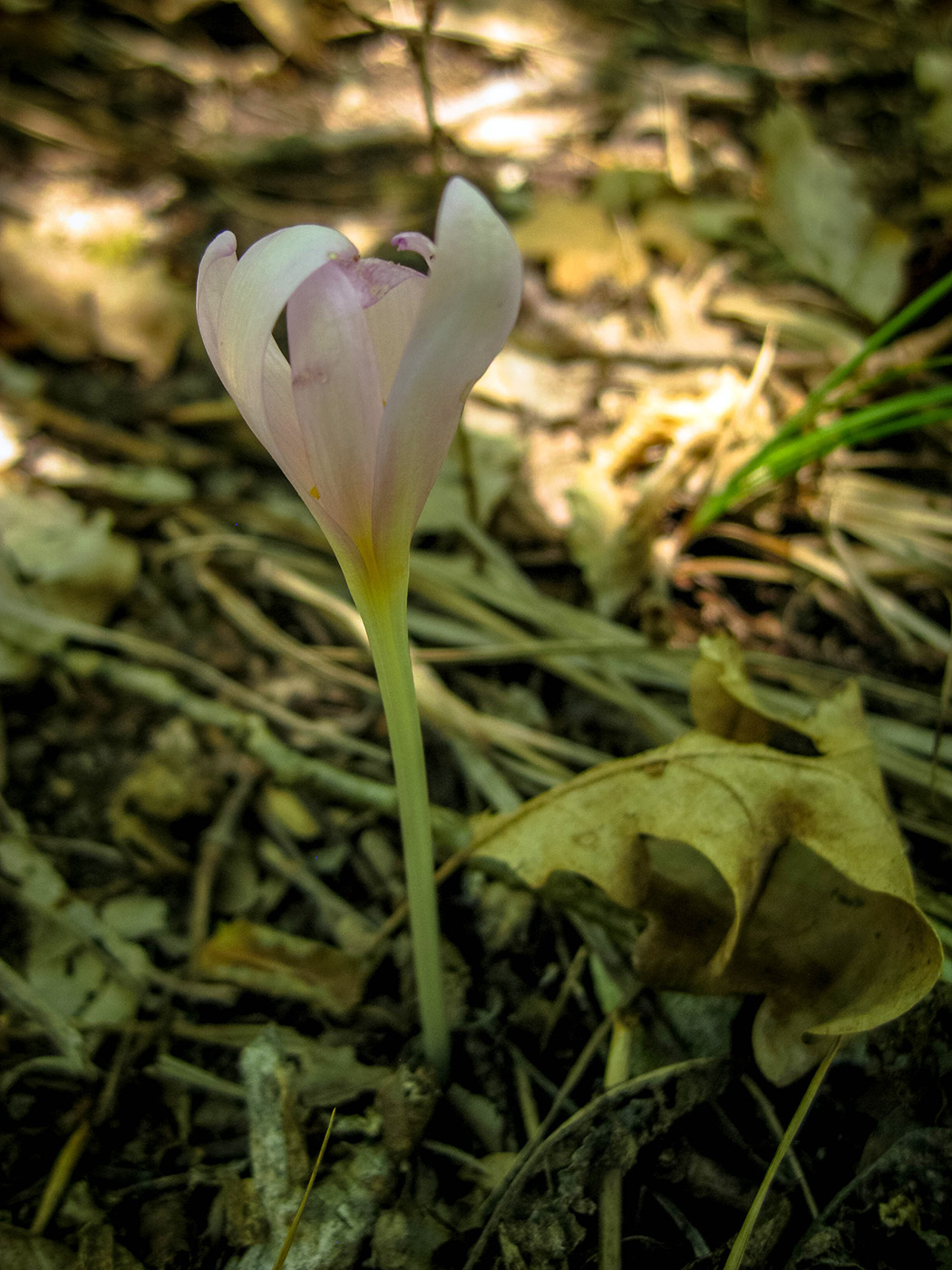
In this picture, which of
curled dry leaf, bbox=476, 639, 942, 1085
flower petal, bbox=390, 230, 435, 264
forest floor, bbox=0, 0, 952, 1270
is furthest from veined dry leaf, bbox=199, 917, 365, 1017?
flower petal, bbox=390, 230, 435, 264

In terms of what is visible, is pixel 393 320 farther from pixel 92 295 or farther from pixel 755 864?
pixel 92 295

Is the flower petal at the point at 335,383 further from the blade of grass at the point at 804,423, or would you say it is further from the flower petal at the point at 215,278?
the blade of grass at the point at 804,423

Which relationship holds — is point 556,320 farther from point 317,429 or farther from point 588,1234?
point 588,1234

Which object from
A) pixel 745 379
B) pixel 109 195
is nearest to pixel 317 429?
pixel 745 379

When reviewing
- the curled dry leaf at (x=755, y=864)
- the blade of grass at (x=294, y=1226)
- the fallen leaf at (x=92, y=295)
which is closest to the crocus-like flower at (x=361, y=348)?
the curled dry leaf at (x=755, y=864)

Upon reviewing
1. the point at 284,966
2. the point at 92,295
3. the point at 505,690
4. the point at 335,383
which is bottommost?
the point at 284,966

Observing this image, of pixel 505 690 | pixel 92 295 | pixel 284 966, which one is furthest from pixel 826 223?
pixel 284 966
